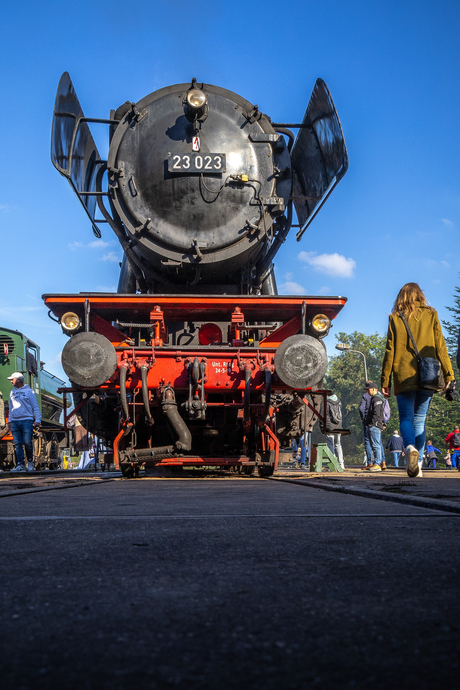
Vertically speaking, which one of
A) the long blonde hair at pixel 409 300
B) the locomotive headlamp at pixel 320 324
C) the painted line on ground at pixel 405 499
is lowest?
the painted line on ground at pixel 405 499

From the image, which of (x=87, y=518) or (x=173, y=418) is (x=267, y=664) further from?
(x=173, y=418)

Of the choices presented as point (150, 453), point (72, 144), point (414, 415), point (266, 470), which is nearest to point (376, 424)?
point (266, 470)

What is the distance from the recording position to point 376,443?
10359 millimetres

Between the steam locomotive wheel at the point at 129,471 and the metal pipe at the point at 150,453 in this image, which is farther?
the steam locomotive wheel at the point at 129,471

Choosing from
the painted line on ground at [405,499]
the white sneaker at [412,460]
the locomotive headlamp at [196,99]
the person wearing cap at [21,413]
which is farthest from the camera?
the person wearing cap at [21,413]

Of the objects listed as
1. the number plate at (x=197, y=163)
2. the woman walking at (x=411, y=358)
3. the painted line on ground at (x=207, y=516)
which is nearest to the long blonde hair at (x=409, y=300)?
the woman walking at (x=411, y=358)

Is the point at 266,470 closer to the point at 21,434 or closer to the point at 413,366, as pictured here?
the point at 413,366

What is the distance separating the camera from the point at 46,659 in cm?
73

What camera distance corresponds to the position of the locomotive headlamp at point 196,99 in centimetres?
570

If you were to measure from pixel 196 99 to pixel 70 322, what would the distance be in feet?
7.96

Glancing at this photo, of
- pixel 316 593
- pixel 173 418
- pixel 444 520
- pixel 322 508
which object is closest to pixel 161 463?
pixel 173 418

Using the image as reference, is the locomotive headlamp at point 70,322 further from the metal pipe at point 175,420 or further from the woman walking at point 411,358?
the woman walking at point 411,358

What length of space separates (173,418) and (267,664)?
449 centimetres

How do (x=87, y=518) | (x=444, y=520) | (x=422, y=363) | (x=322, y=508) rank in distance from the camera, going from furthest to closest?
(x=422, y=363) < (x=322, y=508) < (x=87, y=518) < (x=444, y=520)
